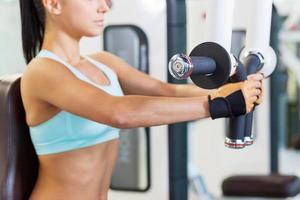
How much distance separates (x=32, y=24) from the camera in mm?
1818

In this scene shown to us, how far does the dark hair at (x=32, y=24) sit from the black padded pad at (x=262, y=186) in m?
1.05

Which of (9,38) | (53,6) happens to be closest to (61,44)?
(53,6)

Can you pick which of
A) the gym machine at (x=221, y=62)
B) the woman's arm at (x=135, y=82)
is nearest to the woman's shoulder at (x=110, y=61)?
the woman's arm at (x=135, y=82)

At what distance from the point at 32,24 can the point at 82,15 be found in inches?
8.9

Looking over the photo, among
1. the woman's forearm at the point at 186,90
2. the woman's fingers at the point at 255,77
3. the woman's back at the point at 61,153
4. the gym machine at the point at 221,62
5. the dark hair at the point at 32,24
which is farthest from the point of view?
the woman's forearm at the point at 186,90

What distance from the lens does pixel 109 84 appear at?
1832 millimetres

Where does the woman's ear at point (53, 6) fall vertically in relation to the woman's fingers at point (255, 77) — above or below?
above

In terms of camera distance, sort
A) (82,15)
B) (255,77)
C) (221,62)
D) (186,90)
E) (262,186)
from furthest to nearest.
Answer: (262,186), (186,90), (82,15), (255,77), (221,62)

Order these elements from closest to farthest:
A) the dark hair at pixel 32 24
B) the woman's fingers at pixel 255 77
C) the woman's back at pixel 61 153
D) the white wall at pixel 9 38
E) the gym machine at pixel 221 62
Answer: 1. the gym machine at pixel 221 62
2. the woman's fingers at pixel 255 77
3. the woman's back at pixel 61 153
4. the dark hair at pixel 32 24
5. the white wall at pixel 9 38


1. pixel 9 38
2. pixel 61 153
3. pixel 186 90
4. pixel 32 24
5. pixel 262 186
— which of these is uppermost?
pixel 32 24

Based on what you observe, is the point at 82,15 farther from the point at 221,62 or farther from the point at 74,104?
the point at 221,62

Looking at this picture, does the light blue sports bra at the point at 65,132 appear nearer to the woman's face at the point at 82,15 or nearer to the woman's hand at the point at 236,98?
the woman's face at the point at 82,15

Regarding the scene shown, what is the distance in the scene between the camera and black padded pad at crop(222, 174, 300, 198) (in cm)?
230

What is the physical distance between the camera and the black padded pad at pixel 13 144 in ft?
5.69
